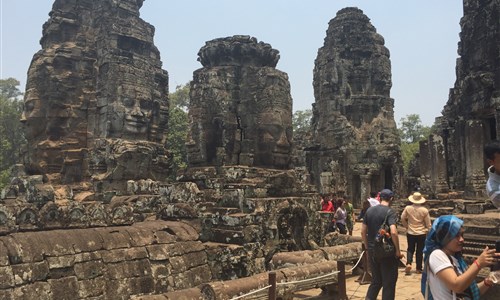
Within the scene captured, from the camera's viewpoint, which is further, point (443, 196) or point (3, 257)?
point (443, 196)

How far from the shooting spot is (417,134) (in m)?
66.4

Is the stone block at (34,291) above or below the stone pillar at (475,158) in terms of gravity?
below

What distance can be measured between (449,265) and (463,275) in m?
0.11

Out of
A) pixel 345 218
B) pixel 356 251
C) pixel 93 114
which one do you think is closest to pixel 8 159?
pixel 93 114

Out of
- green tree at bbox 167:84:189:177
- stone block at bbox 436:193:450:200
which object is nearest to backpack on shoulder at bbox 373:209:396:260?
stone block at bbox 436:193:450:200

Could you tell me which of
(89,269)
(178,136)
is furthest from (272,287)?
(178,136)

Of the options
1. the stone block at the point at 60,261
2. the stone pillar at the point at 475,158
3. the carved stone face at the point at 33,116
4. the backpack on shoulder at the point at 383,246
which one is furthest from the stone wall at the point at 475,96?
the carved stone face at the point at 33,116

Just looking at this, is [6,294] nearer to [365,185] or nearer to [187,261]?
[187,261]

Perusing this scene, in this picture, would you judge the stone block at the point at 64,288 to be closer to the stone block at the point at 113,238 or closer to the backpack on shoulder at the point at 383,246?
the stone block at the point at 113,238

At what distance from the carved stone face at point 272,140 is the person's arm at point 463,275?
10672 millimetres

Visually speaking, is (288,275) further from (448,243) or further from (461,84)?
(461,84)

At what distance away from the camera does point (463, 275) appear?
2.69 meters

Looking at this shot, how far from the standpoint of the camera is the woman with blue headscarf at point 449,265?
271 cm

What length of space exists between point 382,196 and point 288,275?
171 centimetres
